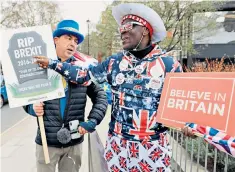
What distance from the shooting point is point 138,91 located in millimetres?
1802

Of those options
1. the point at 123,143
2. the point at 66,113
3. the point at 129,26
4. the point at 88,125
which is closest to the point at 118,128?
the point at 123,143

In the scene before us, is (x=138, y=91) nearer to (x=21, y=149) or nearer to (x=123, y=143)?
(x=123, y=143)

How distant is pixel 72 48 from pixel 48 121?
61 centimetres

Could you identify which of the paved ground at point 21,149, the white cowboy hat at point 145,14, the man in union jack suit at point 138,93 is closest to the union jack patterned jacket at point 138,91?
the man in union jack suit at point 138,93

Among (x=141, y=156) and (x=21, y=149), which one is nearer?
(x=141, y=156)

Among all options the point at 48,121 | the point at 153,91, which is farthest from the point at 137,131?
the point at 48,121

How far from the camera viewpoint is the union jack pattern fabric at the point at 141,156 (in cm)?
184

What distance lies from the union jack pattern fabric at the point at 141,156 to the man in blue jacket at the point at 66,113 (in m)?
0.43

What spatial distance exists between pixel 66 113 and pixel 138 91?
718 millimetres

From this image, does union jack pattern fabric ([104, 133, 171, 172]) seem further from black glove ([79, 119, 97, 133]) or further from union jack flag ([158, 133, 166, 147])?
black glove ([79, 119, 97, 133])

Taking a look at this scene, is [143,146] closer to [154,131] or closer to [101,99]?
[154,131]

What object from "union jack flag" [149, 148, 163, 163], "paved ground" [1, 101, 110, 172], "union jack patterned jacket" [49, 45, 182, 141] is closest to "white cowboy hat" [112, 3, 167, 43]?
"union jack patterned jacket" [49, 45, 182, 141]

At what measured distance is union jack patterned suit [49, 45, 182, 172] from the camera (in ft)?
A: 5.93

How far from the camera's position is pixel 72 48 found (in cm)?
229
